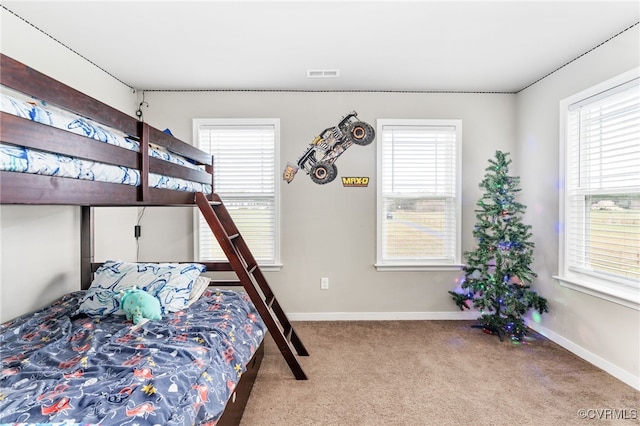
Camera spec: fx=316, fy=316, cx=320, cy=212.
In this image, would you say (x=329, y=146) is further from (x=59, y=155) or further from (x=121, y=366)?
(x=121, y=366)

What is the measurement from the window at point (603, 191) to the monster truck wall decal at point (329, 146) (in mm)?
1777

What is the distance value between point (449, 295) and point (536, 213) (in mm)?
1196

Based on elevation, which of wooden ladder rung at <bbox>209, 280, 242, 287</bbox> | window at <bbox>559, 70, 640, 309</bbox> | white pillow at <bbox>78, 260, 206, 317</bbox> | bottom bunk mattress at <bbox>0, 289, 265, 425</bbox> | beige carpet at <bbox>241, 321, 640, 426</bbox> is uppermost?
window at <bbox>559, 70, 640, 309</bbox>

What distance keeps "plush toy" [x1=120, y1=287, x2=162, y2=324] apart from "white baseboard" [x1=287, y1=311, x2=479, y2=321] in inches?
64.8

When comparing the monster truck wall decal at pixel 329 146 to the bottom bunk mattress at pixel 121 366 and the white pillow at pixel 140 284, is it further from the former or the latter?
the bottom bunk mattress at pixel 121 366

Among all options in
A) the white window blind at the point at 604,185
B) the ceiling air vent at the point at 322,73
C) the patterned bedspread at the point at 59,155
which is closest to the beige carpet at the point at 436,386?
the white window blind at the point at 604,185

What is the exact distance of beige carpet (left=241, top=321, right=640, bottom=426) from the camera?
1863 mm

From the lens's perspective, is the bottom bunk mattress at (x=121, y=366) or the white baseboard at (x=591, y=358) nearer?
the bottom bunk mattress at (x=121, y=366)

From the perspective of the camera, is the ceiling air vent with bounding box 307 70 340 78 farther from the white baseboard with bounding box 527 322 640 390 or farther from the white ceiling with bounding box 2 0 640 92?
the white baseboard with bounding box 527 322 640 390

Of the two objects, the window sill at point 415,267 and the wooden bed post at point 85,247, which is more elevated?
the wooden bed post at point 85,247

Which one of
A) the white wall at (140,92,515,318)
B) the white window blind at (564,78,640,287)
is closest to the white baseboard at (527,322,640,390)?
the white window blind at (564,78,640,287)

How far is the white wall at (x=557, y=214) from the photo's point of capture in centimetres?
222

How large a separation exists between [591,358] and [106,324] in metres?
3.49

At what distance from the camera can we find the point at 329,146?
133 inches
